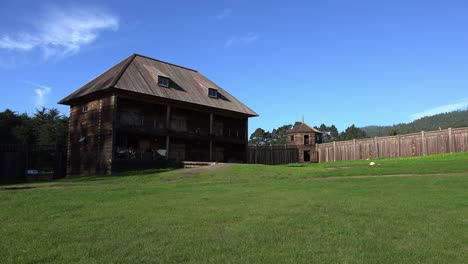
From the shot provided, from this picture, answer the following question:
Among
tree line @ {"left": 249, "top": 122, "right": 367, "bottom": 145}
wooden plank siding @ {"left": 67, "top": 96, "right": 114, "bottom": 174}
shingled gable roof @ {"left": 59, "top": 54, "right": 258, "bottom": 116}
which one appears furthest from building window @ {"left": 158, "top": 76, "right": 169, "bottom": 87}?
tree line @ {"left": 249, "top": 122, "right": 367, "bottom": 145}

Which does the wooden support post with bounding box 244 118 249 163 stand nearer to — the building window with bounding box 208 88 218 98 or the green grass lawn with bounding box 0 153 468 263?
the building window with bounding box 208 88 218 98

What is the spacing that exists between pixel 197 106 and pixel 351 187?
22453mm

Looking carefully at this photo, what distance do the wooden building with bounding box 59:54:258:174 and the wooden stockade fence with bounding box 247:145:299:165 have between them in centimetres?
260

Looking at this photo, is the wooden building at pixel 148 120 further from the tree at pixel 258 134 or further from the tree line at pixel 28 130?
the tree at pixel 258 134

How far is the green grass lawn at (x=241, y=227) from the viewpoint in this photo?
17.7 ft

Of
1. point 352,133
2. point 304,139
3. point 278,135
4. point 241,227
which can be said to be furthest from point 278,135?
point 241,227

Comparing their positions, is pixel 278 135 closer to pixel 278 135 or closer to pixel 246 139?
pixel 278 135

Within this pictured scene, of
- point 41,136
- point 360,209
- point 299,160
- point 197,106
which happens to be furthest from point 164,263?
point 41,136

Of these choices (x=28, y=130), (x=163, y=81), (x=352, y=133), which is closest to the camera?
(x=163, y=81)

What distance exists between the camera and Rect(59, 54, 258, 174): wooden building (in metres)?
28.7

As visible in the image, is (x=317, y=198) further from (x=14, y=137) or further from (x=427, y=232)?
(x=14, y=137)

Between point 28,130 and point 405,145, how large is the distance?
166 ft

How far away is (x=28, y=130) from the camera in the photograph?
59375 mm

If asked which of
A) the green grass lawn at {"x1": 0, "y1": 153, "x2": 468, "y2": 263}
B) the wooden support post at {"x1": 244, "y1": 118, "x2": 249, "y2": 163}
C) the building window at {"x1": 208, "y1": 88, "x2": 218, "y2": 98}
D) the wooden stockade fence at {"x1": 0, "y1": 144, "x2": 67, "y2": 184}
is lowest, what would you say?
the green grass lawn at {"x1": 0, "y1": 153, "x2": 468, "y2": 263}
